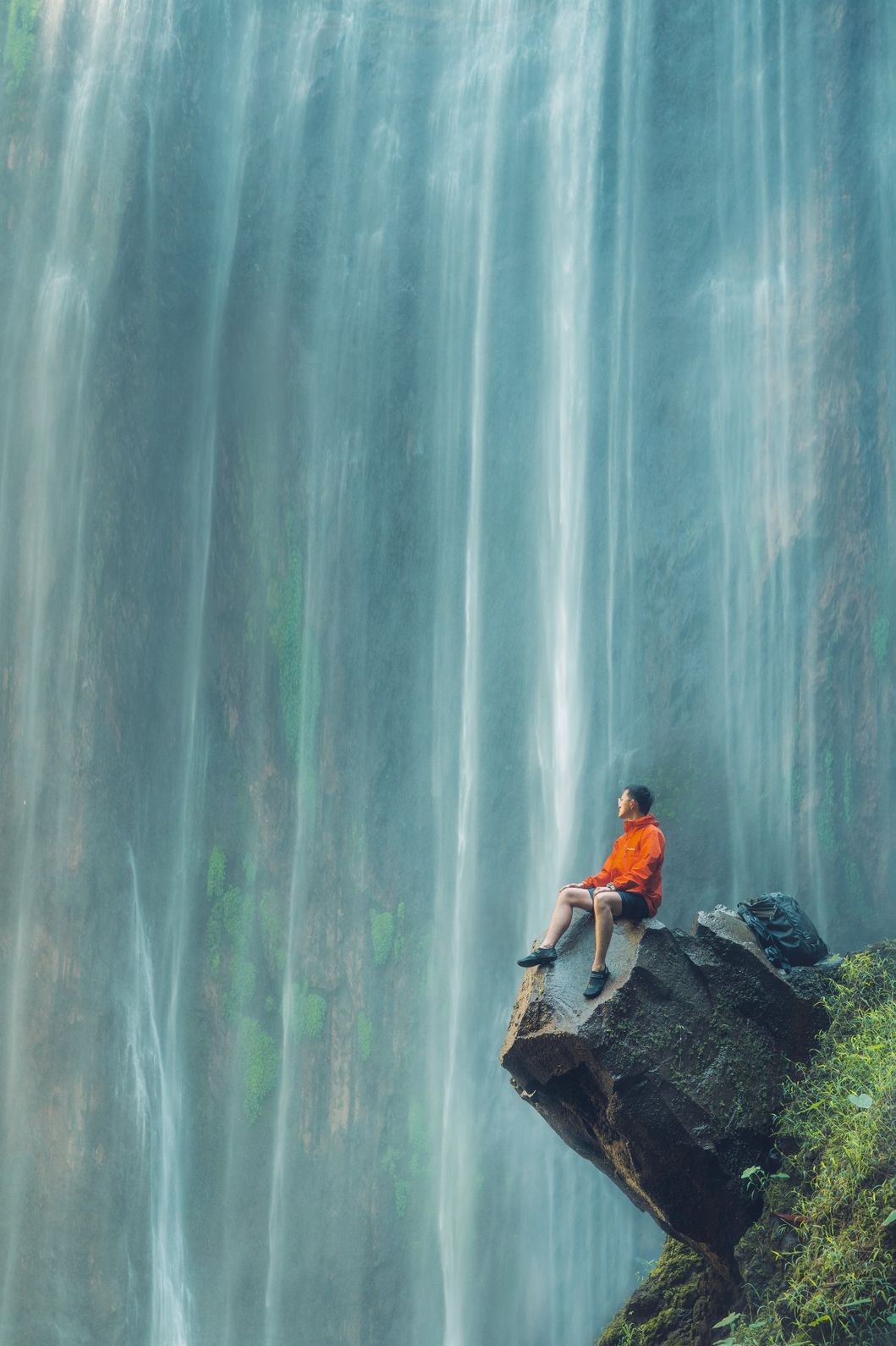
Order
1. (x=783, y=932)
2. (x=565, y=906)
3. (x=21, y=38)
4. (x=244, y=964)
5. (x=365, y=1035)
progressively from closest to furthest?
(x=565, y=906) → (x=783, y=932) → (x=365, y=1035) → (x=244, y=964) → (x=21, y=38)

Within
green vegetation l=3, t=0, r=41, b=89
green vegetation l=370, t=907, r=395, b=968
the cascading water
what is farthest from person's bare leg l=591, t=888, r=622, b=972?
green vegetation l=3, t=0, r=41, b=89

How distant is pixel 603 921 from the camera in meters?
6.36

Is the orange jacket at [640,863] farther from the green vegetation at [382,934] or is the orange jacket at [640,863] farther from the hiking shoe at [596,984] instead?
the green vegetation at [382,934]

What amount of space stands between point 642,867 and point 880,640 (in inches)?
179

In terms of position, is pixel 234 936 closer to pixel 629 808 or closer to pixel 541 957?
pixel 541 957

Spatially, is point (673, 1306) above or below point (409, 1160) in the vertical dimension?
above

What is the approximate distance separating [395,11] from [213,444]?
18.1ft

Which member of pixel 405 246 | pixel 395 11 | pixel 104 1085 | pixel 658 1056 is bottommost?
pixel 104 1085

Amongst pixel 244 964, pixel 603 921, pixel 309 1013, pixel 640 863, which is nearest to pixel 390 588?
pixel 244 964

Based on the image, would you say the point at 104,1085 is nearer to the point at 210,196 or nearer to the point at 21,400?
the point at 21,400

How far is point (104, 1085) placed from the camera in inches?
485

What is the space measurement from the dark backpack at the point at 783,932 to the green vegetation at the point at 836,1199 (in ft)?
0.73

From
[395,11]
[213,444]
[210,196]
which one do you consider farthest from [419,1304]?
[395,11]

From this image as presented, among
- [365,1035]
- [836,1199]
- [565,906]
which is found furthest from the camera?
[365,1035]
